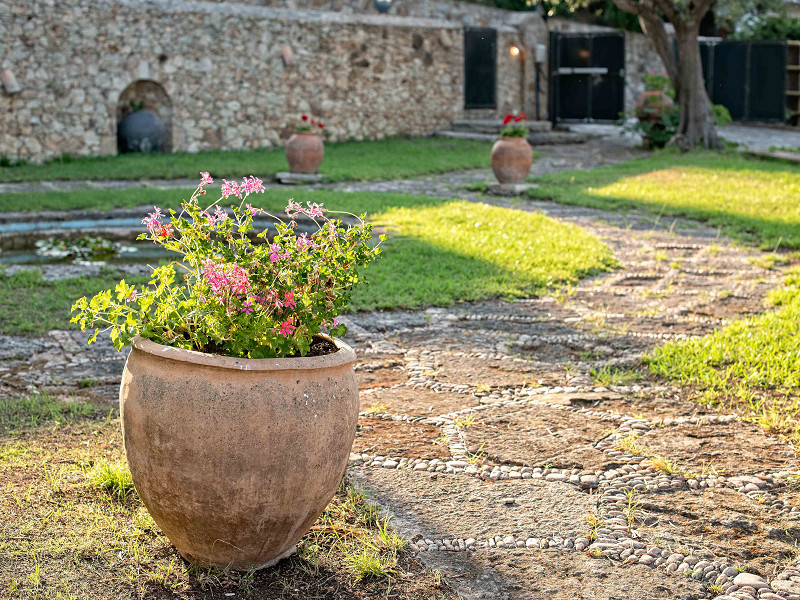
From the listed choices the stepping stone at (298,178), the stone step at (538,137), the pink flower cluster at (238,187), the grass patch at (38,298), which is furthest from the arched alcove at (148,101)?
the pink flower cluster at (238,187)

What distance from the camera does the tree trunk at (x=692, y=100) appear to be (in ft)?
51.6

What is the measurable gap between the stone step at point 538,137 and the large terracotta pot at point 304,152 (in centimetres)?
740

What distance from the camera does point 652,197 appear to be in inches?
431

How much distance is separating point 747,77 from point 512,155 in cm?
1312

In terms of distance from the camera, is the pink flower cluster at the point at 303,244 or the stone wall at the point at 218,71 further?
the stone wall at the point at 218,71

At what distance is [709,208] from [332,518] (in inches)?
319

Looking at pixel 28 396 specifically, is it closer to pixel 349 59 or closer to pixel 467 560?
pixel 467 560

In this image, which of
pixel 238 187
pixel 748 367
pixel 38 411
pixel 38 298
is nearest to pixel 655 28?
pixel 748 367

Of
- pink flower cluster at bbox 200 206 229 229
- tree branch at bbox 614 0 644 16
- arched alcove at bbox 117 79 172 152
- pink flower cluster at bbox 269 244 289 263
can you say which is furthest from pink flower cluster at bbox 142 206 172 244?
tree branch at bbox 614 0 644 16

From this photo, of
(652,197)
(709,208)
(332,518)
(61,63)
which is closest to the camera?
(332,518)

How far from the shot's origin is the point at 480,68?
21312 mm

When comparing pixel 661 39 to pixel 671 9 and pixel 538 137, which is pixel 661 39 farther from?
pixel 538 137

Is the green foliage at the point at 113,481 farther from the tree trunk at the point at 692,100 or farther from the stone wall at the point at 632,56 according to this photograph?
the stone wall at the point at 632,56

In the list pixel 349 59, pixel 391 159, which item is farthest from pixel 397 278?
pixel 349 59
